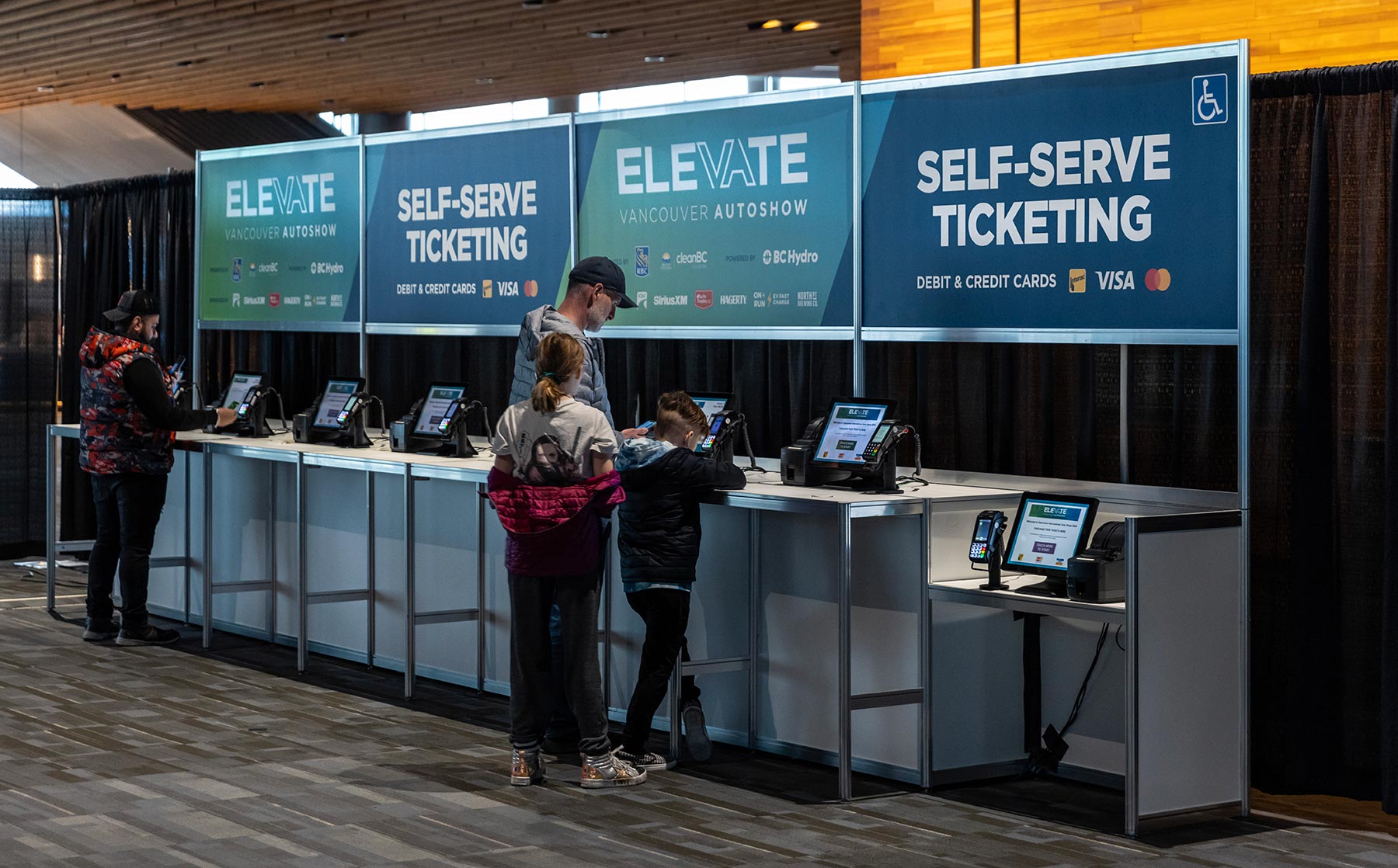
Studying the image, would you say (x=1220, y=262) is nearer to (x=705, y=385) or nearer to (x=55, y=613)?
(x=705, y=385)

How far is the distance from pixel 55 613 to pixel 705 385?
12.5 ft

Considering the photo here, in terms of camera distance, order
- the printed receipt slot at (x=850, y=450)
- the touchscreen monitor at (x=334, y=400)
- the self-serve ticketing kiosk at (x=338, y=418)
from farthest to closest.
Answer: the touchscreen monitor at (x=334, y=400)
the self-serve ticketing kiosk at (x=338, y=418)
the printed receipt slot at (x=850, y=450)

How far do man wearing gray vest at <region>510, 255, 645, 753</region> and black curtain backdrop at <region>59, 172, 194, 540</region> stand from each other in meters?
4.44

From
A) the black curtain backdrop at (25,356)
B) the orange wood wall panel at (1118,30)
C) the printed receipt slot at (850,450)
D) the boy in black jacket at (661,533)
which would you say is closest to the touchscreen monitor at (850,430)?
the printed receipt slot at (850,450)

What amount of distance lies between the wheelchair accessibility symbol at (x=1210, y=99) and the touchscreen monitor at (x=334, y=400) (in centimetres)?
381

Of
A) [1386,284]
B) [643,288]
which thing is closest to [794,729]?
[643,288]

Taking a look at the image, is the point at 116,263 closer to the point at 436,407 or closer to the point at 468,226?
the point at 468,226

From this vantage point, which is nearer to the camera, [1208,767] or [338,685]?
[1208,767]

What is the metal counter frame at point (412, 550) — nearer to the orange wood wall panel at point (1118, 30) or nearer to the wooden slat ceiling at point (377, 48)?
the orange wood wall panel at point (1118, 30)

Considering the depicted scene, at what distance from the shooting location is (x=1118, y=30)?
17.1 ft

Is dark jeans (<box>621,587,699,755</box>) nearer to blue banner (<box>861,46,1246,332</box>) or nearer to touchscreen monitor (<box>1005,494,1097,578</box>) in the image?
touchscreen monitor (<box>1005,494,1097,578</box>)

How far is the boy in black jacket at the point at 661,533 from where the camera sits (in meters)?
4.96

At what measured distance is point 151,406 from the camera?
7.04 m

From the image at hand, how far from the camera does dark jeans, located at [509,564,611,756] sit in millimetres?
4887
